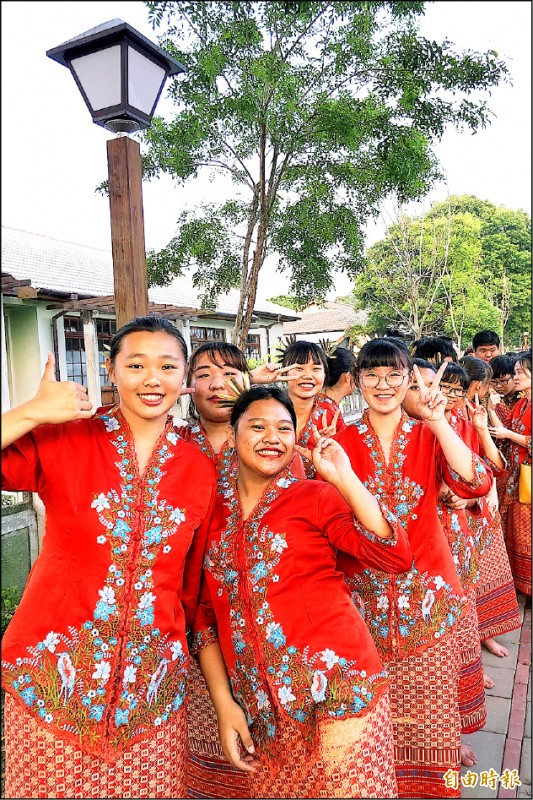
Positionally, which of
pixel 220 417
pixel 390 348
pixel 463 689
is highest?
pixel 390 348

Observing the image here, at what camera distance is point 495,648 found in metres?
4.06

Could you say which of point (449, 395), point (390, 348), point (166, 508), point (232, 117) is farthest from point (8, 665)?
point (232, 117)

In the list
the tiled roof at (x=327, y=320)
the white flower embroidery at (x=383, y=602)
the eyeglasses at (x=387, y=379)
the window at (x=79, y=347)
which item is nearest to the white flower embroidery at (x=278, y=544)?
the white flower embroidery at (x=383, y=602)

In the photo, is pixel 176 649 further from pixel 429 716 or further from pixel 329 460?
pixel 429 716

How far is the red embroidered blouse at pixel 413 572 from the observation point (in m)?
2.33

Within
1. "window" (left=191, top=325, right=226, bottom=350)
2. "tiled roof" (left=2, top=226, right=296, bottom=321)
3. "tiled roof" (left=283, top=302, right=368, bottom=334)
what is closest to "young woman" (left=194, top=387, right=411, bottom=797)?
"tiled roof" (left=2, top=226, right=296, bottom=321)

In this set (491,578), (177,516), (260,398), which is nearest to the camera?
(177,516)

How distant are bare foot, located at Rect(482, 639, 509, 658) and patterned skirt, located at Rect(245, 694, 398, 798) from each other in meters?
2.63

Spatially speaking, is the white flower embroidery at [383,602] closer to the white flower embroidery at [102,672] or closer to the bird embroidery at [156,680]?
the bird embroidery at [156,680]

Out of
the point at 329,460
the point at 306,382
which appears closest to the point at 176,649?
the point at 329,460

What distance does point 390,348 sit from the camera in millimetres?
2447

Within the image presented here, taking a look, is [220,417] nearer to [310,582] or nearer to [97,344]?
[310,582]

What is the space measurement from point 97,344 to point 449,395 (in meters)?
8.51

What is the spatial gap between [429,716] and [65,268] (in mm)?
11622
